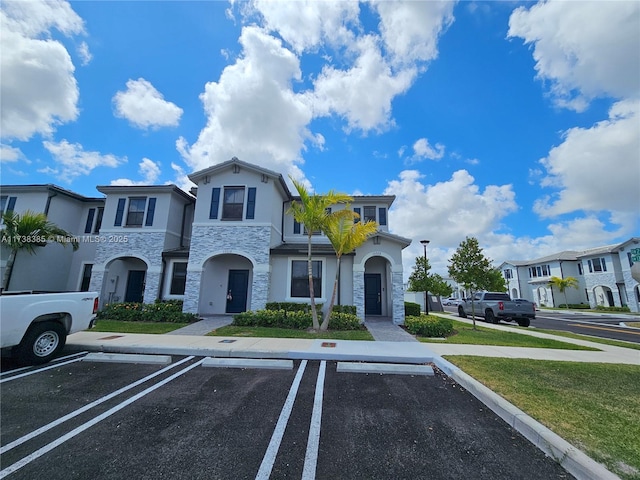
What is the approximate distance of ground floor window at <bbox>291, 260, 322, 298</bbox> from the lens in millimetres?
13617

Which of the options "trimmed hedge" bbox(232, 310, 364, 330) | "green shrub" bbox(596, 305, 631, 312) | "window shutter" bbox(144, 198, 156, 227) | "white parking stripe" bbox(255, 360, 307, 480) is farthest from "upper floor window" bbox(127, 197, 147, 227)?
"green shrub" bbox(596, 305, 631, 312)

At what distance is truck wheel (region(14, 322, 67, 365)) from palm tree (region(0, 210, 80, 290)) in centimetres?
1058

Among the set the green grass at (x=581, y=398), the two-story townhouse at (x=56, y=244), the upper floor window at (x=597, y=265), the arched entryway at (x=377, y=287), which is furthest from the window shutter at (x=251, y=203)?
the upper floor window at (x=597, y=265)

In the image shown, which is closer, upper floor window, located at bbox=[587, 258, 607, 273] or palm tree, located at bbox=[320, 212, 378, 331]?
palm tree, located at bbox=[320, 212, 378, 331]

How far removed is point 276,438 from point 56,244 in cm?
1950

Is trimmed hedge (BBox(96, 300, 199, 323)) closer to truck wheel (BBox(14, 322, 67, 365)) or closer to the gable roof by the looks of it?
truck wheel (BBox(14, 322, 67, 365))

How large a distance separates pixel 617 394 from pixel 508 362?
190 cm

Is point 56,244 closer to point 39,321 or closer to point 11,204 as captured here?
point 11,204

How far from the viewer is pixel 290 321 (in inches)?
427

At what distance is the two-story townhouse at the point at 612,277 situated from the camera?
94.3 ft

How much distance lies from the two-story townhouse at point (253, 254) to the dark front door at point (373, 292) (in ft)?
6.17

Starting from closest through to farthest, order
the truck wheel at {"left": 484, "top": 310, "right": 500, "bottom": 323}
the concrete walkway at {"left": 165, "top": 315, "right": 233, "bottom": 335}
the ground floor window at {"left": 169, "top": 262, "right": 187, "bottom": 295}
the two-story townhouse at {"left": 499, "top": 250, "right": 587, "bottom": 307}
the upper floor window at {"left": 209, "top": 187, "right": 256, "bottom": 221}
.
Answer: the concrete walkway at {"left": 165, "top": 315, "right": 233, "bottom": 335} < the upper floor window at {"left": 209, "top": 187, "right": 256, "bottom": 221} < the ground floor window at {"left": 169, "top": 262, "right": 187, "bottom": 295} < the truck wheel at {"left": 484, "top": 310, "right": 500, "bottom": 323} < the two-story townhouse at {"left": 499, "top": 250, "right": 587, "bottom": 307}

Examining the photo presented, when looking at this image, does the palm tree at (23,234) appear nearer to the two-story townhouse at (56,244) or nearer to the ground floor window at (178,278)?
the two-story townhouse at (56,244)

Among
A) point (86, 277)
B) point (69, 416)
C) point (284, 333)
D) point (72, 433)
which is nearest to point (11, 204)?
point (86, 277)
